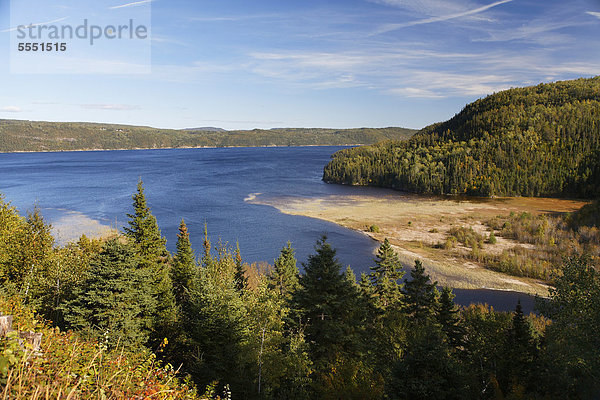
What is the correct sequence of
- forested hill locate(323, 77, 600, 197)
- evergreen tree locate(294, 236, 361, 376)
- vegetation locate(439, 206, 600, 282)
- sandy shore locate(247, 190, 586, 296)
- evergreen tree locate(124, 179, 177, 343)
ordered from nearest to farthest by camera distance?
evergreen tree locate(294, 236, 361, 376) → evergreen tree locate(124, 179, 177, 343) → sandy shore locate(247, 190, 586, 296) → vegetation locate(439, 206, 600, 282) → forested hill locate(323, 77, 600, 197)

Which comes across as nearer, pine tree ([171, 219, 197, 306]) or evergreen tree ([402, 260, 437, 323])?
evergreen tree ([402, 260, 437, 323])

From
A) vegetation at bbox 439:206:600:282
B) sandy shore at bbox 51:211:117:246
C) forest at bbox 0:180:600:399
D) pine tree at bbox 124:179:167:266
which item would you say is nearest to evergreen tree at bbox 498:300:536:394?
forest at bbox 0:180:600:399

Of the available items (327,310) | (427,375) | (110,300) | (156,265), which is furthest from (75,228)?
(427,375)

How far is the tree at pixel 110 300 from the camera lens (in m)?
18.0

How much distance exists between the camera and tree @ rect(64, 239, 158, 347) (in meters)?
18.0

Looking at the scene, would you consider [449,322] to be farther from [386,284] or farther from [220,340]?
[220,340]

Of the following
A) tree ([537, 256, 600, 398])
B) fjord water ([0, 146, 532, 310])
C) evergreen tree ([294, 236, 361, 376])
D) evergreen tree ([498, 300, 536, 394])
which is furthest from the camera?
fjord water ([0, 146, 532, 310])

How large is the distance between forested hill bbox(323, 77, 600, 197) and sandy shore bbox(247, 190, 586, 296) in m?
10.3

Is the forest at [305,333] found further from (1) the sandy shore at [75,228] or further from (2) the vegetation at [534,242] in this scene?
(1) the sandy shore at [75,228]

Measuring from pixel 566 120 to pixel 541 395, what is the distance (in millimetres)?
147368

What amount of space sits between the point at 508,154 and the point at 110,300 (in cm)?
13900

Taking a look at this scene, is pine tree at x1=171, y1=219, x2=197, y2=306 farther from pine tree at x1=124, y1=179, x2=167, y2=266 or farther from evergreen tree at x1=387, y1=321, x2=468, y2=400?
evergreen tree at x1=387, y1=321, x2=468, y2=400

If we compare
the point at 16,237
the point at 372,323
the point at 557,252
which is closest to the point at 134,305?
the point at 16,237

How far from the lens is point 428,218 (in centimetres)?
8044
